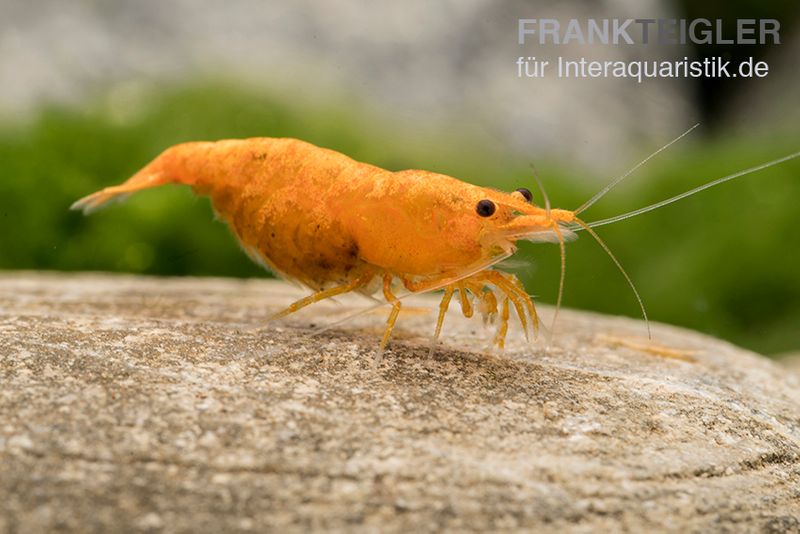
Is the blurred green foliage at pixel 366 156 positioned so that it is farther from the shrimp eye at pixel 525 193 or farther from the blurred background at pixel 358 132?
the shrimp eye at pixel 525 193

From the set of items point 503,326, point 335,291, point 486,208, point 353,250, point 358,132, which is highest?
point 358,132

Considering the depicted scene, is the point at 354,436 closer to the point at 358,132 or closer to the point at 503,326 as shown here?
the point at 503,326

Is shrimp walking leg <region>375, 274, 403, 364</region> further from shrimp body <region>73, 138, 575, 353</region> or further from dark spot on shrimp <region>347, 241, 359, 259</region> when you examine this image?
dark spot on shrimp <region>347, 241, 359, 259</region>

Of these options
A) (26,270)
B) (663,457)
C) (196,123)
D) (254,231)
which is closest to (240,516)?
(663,457)

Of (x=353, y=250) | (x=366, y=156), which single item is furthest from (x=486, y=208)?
(x=366, y=156)

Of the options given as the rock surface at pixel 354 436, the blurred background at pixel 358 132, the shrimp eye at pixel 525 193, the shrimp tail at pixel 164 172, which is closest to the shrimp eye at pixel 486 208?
the shrimp eye at pixel 525 193

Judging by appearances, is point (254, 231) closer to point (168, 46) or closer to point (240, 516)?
point (240, 516)
